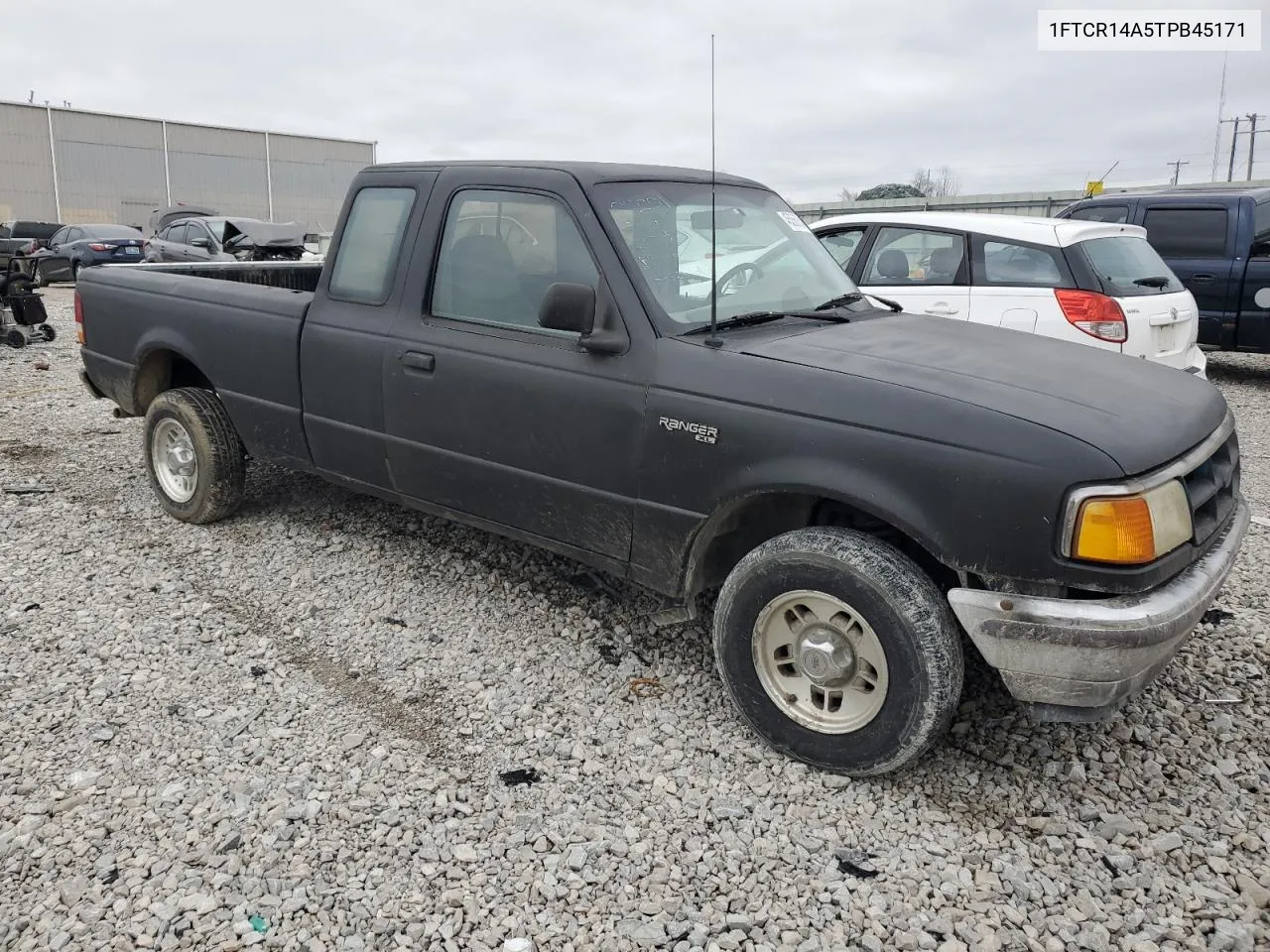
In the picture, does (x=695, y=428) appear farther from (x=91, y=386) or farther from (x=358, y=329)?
(x=91, y=386)

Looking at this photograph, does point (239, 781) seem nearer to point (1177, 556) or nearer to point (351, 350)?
point (351, 350)

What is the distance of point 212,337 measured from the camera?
4.96m

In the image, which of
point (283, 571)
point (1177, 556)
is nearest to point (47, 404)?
point (283, 571)

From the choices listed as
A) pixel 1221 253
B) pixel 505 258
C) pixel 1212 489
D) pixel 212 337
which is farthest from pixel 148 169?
pixel 1212 489

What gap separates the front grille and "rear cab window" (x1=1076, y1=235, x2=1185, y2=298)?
4.01 m

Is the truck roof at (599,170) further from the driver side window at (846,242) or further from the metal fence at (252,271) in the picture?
the driver side window at (846,242)

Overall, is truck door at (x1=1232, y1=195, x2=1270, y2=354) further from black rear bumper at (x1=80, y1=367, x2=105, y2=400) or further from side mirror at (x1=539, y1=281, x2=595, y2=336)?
black rear bumper at (x1=80, y1=367, x2=105, y2=400)

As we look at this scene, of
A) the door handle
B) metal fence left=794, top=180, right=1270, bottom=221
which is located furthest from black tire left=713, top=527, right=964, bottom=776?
metal fence left=794, top=180, right=1270, bottom=221

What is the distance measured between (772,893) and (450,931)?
0.86 meters

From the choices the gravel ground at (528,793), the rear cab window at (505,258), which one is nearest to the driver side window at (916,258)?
the gravel ground at (528,793)

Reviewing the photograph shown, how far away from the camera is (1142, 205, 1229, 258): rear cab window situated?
1017 centimetres

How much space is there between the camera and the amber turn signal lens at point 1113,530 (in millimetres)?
2609

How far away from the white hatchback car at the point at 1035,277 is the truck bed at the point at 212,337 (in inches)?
163

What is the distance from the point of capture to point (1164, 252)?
10.5 m
